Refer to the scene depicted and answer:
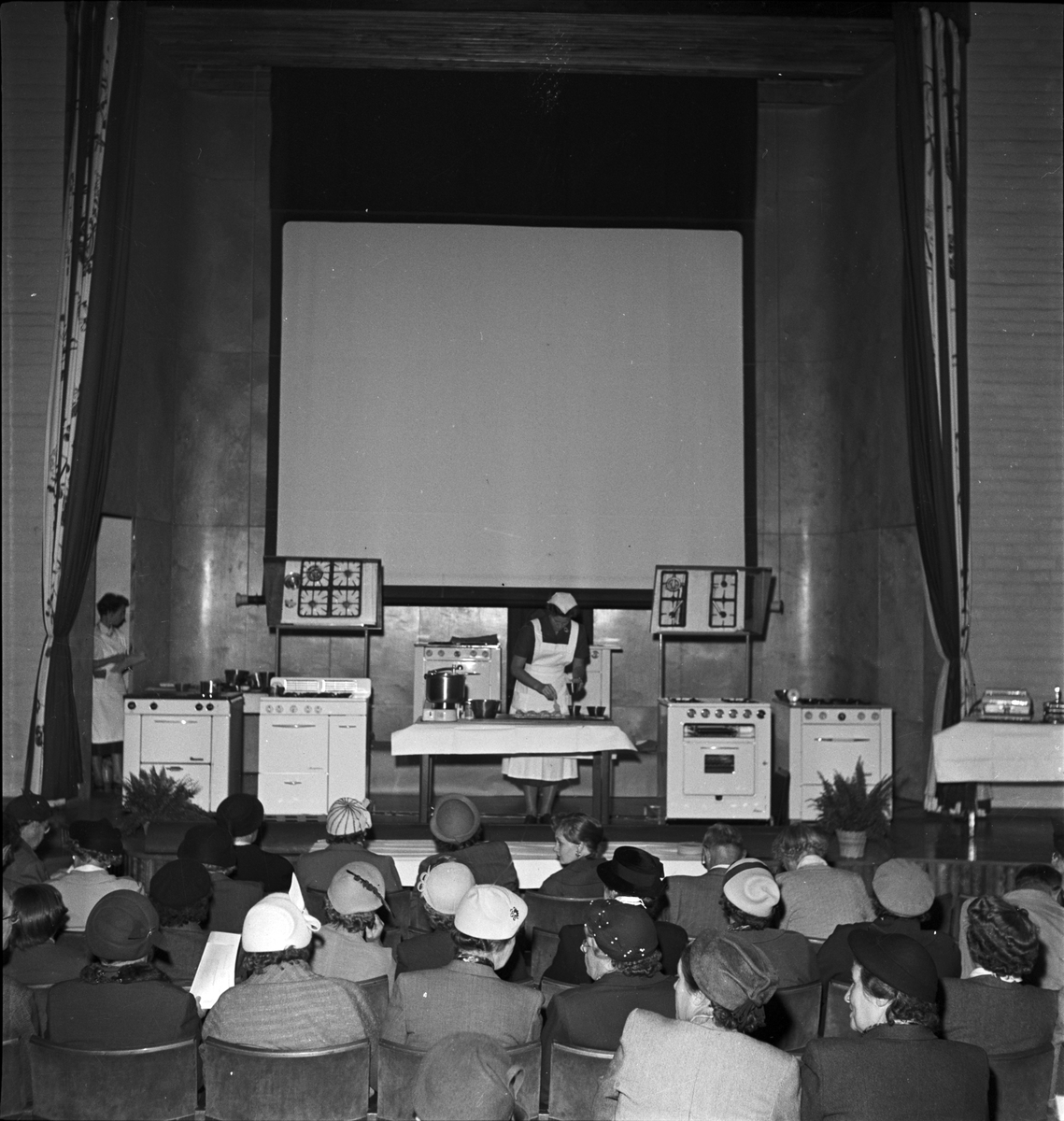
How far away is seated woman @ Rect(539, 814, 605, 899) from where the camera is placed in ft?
15.1

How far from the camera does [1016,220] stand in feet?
29.6

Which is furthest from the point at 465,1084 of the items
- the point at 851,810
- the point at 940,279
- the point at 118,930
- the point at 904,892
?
the point at 940,279

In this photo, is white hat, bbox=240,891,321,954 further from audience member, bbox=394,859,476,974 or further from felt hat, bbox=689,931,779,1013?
felt hat, bbox=689,931,779,1013

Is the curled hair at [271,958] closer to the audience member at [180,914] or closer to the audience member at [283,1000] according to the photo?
the audience member at [283,1000]

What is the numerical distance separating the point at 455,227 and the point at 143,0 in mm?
3062

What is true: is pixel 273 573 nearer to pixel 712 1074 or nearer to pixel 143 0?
pixel 143 0

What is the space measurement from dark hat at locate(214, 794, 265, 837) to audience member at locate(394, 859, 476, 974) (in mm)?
2050

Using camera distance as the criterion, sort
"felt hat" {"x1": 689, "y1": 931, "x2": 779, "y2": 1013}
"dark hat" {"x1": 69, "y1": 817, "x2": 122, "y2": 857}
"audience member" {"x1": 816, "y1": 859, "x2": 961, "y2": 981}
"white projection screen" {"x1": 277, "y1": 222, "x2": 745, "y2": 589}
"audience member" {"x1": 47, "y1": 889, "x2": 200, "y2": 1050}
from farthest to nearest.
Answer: "white projection screen" {"x1": 277, "y1": 222, "x2": 745, "y2": 589}, "dark hat" {"x1": 69, "y1": 817, "x2": 122, "y2": 857}, "audience member" {"x1": 816, "y1": 859, "x2": 961, "y2": 981}, "audience member" {"x1": 47, "y1": 889, "x2": 200, "y2": 1050}, "felt hat" {"x1": 689, "y1": 931, "x2": 779, "y2": 1013}

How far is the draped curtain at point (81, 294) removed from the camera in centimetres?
822

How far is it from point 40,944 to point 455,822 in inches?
75.9

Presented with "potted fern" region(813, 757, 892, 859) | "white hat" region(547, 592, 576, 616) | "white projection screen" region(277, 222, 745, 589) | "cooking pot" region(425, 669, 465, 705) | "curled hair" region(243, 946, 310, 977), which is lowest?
"potted fern" region(813, 757, 892, 859)

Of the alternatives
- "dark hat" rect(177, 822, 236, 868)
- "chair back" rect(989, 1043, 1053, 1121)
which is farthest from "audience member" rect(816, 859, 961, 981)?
"dark hat" rect(177, 822, 236, 868)

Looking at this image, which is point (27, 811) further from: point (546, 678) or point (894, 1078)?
point (546, 678)

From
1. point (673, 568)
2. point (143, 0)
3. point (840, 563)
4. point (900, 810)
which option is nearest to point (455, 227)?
point (143, 0)
